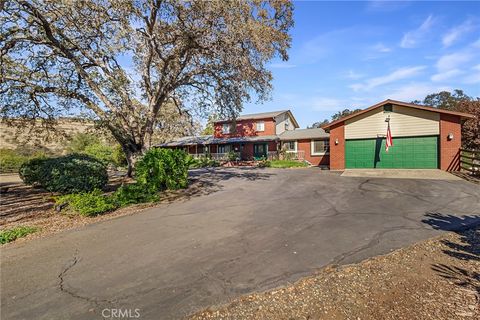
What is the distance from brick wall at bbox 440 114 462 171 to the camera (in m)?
16.1

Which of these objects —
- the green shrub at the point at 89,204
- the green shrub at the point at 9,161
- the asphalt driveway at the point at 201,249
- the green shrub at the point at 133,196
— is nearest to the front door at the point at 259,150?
the asphalt driveway at the point at 201,249

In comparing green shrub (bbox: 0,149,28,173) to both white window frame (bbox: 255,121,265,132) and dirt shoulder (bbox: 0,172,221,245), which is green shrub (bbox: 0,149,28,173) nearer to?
dirt shoulder (bbox: 0,172,221,245)

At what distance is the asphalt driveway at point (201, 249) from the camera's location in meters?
3.60

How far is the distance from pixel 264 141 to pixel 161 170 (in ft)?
62.2

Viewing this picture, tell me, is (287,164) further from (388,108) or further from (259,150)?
(388,108)

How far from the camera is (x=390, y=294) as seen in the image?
134 inches

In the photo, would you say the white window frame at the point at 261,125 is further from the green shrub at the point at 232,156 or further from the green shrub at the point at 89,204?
the green shrub at the point at 89,204

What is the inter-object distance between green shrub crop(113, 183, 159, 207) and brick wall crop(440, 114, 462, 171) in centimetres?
1688

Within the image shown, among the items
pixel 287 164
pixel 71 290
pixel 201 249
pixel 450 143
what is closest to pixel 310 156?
pixel 287 164

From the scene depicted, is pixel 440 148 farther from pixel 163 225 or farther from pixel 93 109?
pixel 93 109

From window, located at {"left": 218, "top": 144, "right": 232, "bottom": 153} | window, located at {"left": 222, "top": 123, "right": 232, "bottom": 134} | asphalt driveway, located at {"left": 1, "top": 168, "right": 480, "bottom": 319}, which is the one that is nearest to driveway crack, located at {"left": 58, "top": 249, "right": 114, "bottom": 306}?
asphalt driveway, located at {"left": 1, "top": 168, "right": 480, "bottom": 319}

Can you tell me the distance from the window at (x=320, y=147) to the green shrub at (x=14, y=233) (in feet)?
Result: 79.6

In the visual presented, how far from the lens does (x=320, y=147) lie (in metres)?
27.1

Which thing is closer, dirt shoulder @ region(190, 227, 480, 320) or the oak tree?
dirt shoulder @ region(190, 227, 480, 320)
